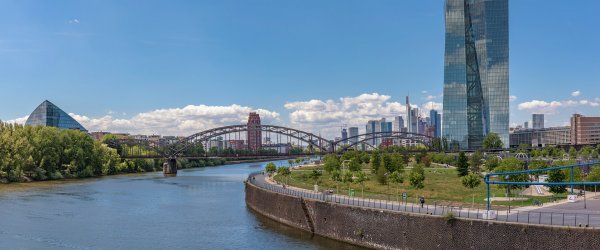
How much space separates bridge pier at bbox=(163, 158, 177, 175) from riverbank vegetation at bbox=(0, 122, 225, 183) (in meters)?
9.40

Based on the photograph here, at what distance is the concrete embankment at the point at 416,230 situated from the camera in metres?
28.0

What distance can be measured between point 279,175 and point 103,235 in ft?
130

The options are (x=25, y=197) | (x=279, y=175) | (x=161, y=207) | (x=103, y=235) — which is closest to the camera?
(x=103, y=235)

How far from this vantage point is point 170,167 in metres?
135

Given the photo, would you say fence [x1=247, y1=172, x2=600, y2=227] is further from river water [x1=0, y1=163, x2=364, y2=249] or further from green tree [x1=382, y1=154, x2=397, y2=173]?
green tree [x1=382, y1=154, x2=397, y2=173]

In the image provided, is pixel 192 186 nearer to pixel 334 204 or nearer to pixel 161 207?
pixel 161 207

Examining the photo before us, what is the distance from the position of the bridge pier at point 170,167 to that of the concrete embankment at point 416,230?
89237 mm

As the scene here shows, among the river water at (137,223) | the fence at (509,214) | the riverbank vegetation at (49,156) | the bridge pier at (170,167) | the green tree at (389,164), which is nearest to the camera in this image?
the fence at (509,214)

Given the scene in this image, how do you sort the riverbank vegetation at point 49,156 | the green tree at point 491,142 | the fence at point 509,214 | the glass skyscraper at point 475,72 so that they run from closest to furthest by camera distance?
the fence at point 509,214
the riverbank vegetation at point 49,156
the green tree at point 491,142
the glass skyscraper at point 475,72

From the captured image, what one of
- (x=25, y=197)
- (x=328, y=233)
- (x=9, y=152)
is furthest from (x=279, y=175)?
(x=9, y=152)

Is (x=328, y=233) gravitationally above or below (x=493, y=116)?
below

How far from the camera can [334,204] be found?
40.9 metres

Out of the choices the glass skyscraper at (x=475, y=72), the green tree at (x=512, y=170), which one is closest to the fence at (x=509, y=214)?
the green tree at (x=512, y=170)

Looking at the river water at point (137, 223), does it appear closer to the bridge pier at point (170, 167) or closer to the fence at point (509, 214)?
the fence at point (509, 214)
